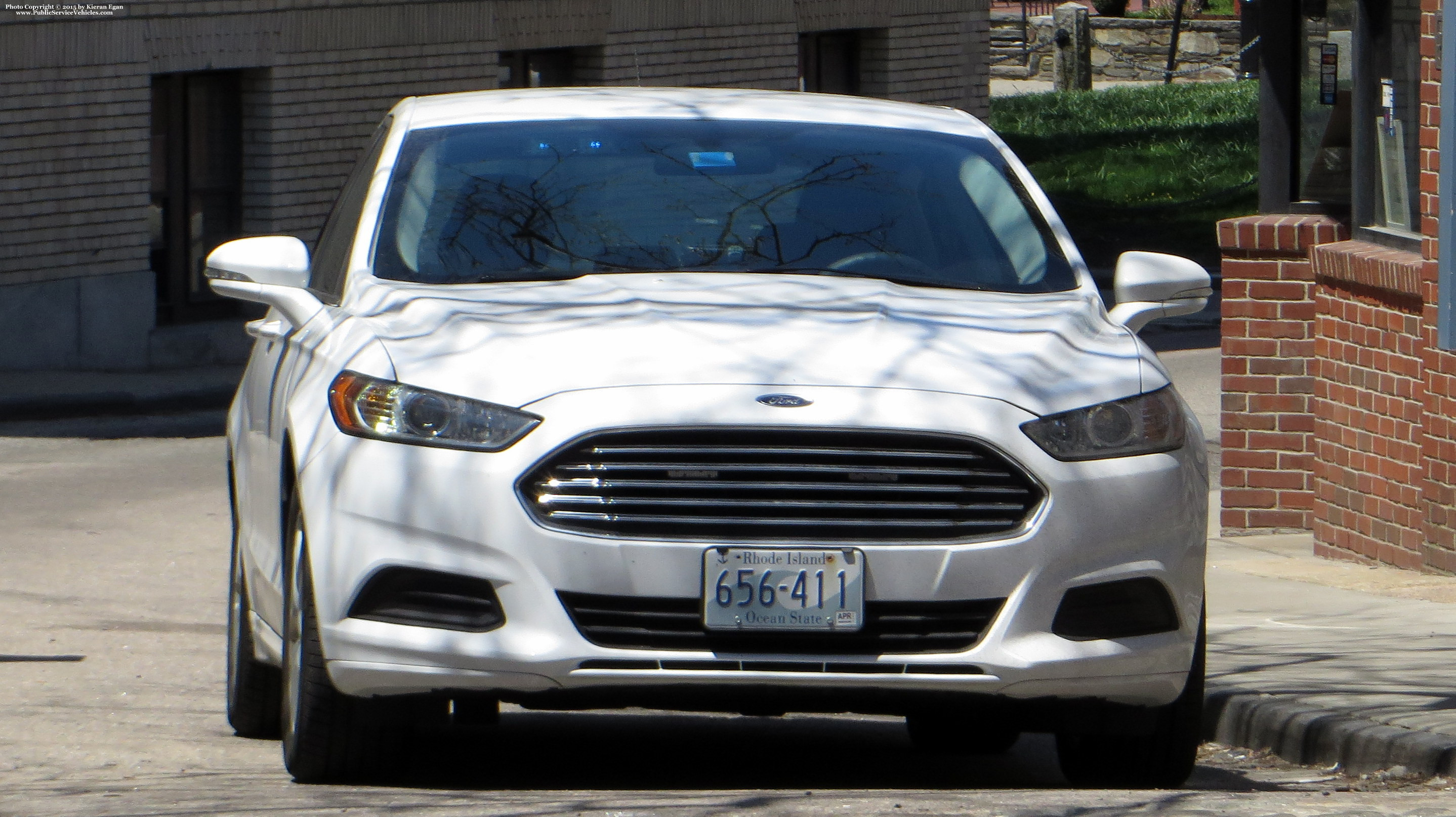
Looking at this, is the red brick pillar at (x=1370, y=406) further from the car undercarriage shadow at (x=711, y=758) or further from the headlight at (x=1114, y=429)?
the headlight at (x=1114, y=429)

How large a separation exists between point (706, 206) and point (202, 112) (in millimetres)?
14837

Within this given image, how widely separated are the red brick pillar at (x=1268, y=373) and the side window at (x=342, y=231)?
17.4 feet

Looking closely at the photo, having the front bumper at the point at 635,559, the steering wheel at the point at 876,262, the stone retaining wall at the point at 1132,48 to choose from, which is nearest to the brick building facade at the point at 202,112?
the steering wheel at the point at 876,262

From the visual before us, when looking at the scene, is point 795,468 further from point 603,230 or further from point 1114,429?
point 603,230

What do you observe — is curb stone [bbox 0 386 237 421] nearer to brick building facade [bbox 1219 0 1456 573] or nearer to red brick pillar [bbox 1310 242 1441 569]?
brick building facade [bbox 1219 0 1456 573]

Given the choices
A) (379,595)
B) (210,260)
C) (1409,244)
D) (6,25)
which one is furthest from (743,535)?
(6,25)

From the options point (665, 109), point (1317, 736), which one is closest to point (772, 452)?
point (665, 109)

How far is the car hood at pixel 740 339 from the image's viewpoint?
533 cm

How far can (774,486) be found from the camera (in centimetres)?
524

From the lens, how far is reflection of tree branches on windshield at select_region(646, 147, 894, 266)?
6.36m

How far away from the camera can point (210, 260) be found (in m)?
6.62

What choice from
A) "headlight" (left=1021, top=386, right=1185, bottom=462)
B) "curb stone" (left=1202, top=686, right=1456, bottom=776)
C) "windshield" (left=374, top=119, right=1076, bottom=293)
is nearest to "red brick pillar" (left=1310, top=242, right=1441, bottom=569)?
"curb stone" (left=1202, top=686, right=1456, bottom=776)

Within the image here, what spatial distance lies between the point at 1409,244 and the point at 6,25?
11.6 m

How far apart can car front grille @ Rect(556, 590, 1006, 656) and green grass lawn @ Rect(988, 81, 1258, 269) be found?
833 inches
